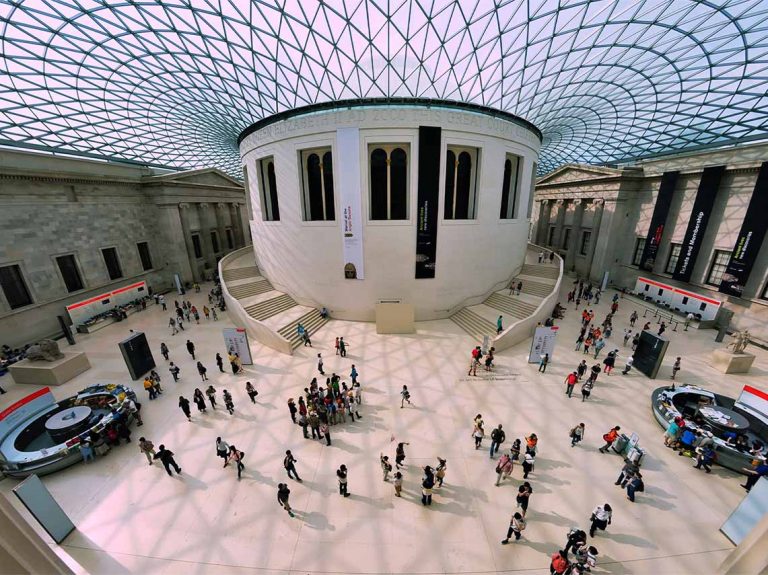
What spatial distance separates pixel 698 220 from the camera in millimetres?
21406

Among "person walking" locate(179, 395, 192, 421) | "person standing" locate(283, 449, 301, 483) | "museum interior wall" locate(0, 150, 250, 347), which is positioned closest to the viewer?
"person standing" locate(283, 449, 301, 483)

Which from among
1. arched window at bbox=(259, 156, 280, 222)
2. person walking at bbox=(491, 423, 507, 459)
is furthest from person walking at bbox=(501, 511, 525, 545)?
arched window at bbox=(259, 156, 280, 222)

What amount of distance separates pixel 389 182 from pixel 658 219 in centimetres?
2391

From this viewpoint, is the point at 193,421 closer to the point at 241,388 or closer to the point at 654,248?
the point at 241,388

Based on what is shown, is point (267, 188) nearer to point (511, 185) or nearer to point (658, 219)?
point (511, 185)

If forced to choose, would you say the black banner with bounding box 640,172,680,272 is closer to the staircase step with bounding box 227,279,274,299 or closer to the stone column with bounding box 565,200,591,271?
the stone column with bounding box 565,200,591,271

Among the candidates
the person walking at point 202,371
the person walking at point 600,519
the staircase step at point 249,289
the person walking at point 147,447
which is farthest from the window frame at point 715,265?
the person walking at point 147,447

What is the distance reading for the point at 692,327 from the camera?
19.9 m

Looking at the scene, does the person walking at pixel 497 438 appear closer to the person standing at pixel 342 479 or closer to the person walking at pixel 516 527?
the person walking at pixel 516 527

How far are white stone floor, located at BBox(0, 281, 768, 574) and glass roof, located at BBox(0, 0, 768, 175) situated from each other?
19795mm

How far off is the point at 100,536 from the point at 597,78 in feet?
121

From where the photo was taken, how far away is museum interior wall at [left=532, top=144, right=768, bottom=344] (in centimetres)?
1864

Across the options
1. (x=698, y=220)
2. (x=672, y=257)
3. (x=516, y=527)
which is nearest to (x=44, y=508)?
(x=516, y=527)

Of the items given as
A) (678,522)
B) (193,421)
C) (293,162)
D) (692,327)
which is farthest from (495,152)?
(193,421)
